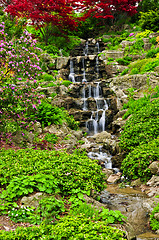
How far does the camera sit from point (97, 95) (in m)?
16.1

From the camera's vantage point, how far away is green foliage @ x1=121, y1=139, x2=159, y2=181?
23.0 ft

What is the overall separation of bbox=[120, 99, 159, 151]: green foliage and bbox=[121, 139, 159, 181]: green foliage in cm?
51

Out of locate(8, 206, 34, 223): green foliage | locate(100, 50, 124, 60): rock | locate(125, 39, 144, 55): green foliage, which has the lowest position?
locate(8, 206, 34, 223): green foliage

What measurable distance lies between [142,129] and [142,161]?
5.74 feet

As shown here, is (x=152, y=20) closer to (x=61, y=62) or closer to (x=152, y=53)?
(x=152, y=53)

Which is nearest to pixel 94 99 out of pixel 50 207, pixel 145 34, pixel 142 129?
pixel 142 129

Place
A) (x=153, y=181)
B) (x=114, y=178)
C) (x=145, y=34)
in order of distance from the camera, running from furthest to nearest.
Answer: (x=145, y=34) → (x=114, y=178) → (x=153, y=181)

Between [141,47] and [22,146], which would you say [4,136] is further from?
[141,47]

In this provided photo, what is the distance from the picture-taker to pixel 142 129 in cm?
845

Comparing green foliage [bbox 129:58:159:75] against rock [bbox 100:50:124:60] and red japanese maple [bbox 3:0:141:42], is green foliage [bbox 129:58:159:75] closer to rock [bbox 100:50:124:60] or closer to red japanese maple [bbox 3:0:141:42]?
rock [bbox 100:50:124:60]

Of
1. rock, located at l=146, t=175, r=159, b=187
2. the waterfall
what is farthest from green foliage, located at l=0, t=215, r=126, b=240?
the waterfall

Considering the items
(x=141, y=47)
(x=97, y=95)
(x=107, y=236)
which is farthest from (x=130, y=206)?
(x=141, y=47)

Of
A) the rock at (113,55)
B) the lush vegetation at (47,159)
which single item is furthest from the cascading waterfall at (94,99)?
the lush vegetation at (47,159)

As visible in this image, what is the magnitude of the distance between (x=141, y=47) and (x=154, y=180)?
13674 millimetres
